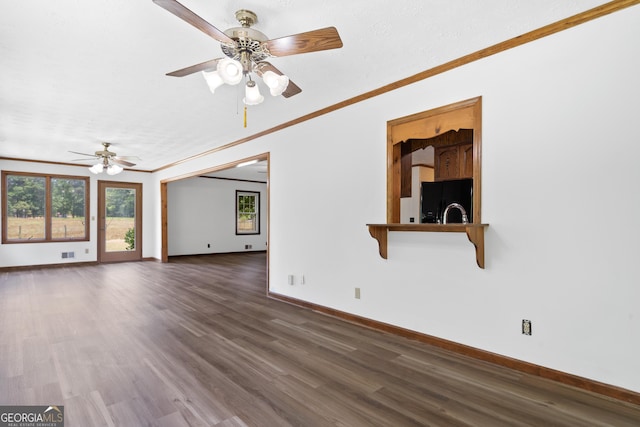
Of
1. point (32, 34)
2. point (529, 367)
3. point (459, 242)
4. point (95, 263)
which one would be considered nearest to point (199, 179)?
point (95, 263)

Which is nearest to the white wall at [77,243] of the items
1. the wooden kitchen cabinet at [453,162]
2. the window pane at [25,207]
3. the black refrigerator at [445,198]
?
the window pane at [25,207]

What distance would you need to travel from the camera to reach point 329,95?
142 inches

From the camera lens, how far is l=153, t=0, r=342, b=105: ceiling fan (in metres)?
1.90

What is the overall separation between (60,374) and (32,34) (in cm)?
254

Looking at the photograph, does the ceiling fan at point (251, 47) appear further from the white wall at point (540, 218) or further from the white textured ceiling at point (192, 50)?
the white wall at point (540, 218)

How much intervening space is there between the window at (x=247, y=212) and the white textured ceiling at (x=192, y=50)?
648 centimetres

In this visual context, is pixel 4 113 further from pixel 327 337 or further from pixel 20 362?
pixel 327 337

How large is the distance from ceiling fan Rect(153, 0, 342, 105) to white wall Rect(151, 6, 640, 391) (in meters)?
1.51

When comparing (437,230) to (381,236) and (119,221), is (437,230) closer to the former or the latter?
(381,236)

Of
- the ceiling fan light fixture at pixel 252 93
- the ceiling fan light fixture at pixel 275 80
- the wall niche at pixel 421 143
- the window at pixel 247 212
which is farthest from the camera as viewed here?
the window at pixel 247 212

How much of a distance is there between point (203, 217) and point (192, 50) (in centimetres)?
813

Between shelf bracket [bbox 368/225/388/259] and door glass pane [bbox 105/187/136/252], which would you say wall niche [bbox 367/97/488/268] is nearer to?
shelf bracket [bbox 368/225/388/259]

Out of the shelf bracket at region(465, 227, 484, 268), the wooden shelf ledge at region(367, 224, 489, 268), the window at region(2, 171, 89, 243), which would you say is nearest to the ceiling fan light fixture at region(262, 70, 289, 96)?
the wooden shelf ledge at region(367, 224, 489, 268)

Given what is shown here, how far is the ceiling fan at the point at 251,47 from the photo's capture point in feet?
6.23
